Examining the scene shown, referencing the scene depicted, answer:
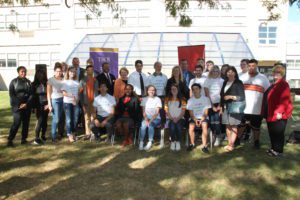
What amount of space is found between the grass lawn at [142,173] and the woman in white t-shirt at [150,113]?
0.39m

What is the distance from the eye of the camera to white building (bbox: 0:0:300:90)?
28.6 meters

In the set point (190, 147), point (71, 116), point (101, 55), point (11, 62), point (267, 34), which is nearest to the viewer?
point (190, 147)

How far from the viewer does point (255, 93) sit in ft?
22.5

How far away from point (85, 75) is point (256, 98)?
13.3 ft

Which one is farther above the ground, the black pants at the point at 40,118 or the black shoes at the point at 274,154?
the black pants at the point at 40,118

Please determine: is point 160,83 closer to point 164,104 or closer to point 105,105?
Answer: point 164,104

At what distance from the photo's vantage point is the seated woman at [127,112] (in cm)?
737

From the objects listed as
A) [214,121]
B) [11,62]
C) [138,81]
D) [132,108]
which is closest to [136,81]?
[138,81]

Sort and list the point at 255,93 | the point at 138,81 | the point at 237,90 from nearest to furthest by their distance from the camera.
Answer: the point at 237,90, the point at 255,93, the point at 138,81

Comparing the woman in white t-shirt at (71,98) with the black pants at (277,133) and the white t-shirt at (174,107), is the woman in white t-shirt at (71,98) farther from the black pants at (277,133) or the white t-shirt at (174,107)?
the black pants at (277,133)

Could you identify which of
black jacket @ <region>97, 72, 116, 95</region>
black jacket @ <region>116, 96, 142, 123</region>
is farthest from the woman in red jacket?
black jacket @ <region>97, 72, 116, 95</region>

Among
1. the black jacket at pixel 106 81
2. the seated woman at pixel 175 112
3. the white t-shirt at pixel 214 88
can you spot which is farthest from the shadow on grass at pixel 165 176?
the black jacket at pixel 106 81

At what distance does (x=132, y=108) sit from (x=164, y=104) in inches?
29.3

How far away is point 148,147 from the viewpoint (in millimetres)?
7059
